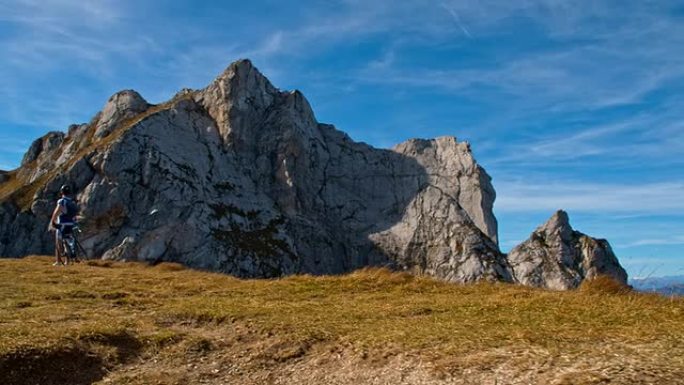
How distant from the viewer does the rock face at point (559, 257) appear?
438ft

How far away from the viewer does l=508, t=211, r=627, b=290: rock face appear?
133500 millimetres

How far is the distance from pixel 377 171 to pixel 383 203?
10.6m

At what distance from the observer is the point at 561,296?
17.7m

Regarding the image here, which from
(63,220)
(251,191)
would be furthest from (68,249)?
(251,191)

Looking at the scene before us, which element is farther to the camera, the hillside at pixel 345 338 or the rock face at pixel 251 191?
the rock face at pixel 251 191

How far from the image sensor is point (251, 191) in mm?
133500

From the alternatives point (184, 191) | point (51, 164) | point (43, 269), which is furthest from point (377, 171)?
point (43, 269)

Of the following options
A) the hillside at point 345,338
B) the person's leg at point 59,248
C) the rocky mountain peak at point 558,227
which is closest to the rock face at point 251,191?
the rocky mountain peak at point 558,227

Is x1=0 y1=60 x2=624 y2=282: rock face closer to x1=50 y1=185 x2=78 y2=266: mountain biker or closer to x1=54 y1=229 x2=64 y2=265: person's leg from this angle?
x1=54 y1=229 x2=64 y2=265: person's leg

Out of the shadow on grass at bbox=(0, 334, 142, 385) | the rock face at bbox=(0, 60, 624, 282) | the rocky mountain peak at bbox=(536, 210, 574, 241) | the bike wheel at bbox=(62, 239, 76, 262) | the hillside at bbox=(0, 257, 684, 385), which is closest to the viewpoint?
the hillside at bbox=(0, 257, 684, 385)

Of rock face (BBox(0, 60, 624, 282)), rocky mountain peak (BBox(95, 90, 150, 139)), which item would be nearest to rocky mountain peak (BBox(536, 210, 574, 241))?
rock face (BBox(0, 60, 624, 282))

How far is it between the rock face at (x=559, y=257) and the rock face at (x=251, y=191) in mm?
6367

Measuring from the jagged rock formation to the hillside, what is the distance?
313 ft

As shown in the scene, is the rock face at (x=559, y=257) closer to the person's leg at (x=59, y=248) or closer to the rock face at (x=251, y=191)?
the rock face at (x=251, y=191)
